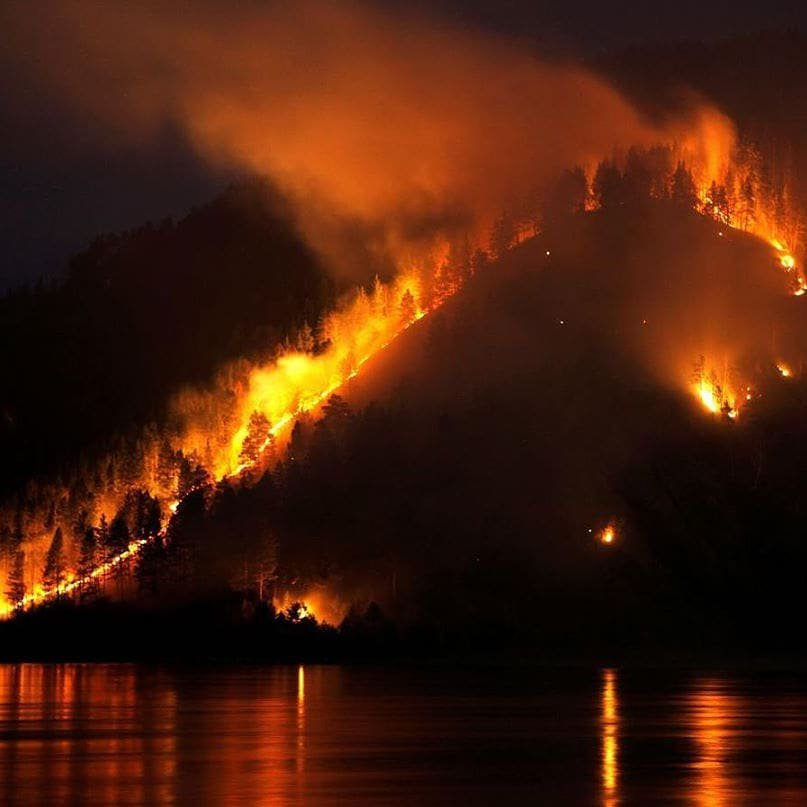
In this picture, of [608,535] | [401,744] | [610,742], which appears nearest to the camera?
[401,744]

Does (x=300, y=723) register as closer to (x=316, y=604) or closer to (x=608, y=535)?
(x=316, y=604)

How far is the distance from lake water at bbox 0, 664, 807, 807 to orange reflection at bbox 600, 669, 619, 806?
4.6 inches

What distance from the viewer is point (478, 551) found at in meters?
189

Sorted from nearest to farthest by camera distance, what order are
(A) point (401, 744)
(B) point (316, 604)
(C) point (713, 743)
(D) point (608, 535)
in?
(A) point (401, 744) < (C) point (713, 743) < (D) point (608, 535) < (B) point (316, 604)

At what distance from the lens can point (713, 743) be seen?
74.8 m

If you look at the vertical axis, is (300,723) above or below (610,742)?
above

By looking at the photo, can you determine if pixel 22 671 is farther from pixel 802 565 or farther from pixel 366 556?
pixel 802 565

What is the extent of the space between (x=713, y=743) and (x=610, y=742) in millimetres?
4408

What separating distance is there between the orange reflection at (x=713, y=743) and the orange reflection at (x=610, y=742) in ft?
9.24

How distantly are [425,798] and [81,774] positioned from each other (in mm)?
13981

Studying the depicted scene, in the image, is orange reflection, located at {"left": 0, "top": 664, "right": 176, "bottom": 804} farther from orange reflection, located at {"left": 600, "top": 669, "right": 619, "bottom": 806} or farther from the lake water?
orange reflection, located at {"left": 600, "top": 669, "right": 619, "bottom": 806}

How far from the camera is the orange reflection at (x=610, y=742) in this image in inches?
2268

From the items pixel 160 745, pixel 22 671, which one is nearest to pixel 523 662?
pixel 22 671

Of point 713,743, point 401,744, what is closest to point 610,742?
point 713,743
